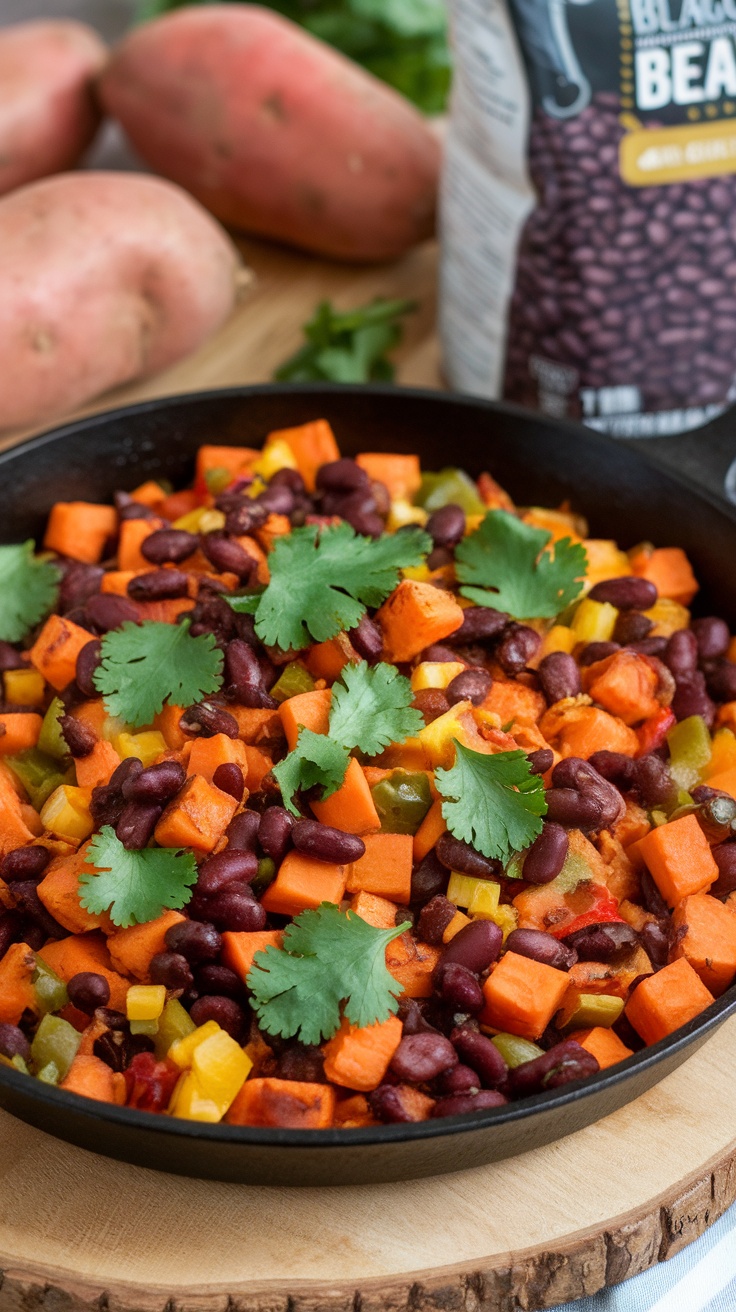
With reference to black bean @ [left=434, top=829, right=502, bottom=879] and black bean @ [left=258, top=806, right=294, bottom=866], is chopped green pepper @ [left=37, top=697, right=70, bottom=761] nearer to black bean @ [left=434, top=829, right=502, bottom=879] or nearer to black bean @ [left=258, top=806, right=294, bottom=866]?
black bean @ [left=258, top=806, right=294, bottom=866]

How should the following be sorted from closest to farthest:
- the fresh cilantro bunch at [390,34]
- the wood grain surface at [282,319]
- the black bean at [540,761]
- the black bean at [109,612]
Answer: the black bean at [540,761] → the black bean at [109,612] → the wood grain surface at [282,319] → the fresh cilantro bunch at [390,34]

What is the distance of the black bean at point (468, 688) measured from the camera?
8.17 ft

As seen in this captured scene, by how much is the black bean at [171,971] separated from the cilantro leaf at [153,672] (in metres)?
0.55

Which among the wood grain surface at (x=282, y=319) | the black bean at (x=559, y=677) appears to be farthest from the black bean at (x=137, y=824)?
the wood grain surface at (x=282, y=319)

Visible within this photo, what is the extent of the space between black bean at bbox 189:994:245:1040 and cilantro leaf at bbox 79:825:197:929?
17 centimetres

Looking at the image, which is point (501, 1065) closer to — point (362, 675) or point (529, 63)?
point (362, 675)

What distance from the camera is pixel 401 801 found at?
93.2 inches

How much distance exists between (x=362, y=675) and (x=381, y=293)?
98.0 inches

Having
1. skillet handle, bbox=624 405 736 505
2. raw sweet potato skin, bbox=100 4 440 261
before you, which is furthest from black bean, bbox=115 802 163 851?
raw sweet potato skin, bbox=100 4 440 261

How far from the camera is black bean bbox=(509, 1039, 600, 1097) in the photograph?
1.99 m

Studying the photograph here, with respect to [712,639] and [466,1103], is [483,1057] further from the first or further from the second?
[712,639]

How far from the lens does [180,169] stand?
453cm

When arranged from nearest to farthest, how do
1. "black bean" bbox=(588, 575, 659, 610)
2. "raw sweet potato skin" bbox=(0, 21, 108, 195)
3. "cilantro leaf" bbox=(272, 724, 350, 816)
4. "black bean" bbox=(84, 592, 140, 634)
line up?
"cilantro leaf" bbox=(272, 724, 350, 816), "black bean" bbox=(84, 592, 140, 634), "black bean" bbox=(588, 575, 659, 610), "raw sweet potato skin" bbox=(0, 21, 108, 195)

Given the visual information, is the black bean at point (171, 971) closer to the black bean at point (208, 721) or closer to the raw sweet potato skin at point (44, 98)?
the black bean at point (208, 721)
